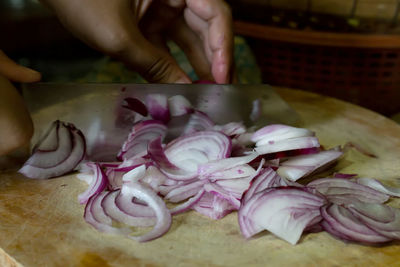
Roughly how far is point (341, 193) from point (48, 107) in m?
0.80

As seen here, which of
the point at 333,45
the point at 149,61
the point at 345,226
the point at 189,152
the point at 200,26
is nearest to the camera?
the point at 345,226

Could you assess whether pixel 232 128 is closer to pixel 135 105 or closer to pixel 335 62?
pixel 135 105

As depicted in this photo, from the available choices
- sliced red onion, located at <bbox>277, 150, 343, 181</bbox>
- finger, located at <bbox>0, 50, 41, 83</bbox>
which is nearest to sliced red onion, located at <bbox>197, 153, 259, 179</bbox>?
sliced red onion, located at <bbox>277, 150, 343, 181</bbox>

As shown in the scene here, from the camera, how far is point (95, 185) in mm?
1059

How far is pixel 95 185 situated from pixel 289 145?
0.49 meters

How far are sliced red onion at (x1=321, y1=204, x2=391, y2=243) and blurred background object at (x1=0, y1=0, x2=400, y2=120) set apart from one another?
3.50ft

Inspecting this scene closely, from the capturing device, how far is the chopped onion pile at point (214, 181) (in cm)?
92

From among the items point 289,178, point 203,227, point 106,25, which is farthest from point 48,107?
point 289,178

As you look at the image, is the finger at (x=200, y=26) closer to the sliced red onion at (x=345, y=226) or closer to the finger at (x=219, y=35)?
the finger at (x=219, y=35)

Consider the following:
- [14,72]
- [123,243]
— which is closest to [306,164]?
[123,243]

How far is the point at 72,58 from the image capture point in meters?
2.42

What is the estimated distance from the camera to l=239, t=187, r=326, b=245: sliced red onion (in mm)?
901

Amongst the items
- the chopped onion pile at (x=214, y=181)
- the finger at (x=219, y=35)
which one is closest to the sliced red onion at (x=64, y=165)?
the chopped onion pile at (x=214, y=181)

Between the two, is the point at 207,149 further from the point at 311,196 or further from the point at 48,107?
the point at 48,107
